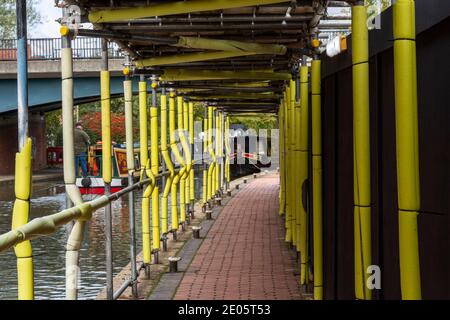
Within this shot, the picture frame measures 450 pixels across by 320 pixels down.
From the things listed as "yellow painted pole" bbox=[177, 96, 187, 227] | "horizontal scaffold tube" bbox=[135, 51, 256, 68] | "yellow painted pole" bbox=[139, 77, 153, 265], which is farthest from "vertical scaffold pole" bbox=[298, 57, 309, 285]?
"yellow painted pole" bbox=[177, 96, 187, 227]

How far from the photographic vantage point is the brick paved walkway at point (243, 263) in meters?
8.84

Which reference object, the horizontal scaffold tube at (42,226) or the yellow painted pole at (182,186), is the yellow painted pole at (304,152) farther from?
the yellow painted pole at (182,186)

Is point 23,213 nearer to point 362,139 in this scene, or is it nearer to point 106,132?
point 362,139

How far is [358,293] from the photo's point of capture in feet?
16.0

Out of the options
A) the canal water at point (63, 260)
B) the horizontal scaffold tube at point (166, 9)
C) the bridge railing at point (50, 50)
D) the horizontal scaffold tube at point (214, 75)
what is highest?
the bridge railing at point (50, 50)

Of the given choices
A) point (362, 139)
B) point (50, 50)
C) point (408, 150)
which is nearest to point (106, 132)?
point (362, 139)

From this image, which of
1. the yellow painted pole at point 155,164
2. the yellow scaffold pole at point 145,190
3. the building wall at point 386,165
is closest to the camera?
the building wall at point 386,165

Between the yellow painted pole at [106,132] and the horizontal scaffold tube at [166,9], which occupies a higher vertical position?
the horizontal scaffold tube at [166,9]

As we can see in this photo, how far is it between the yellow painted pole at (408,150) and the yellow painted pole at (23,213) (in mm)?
1638

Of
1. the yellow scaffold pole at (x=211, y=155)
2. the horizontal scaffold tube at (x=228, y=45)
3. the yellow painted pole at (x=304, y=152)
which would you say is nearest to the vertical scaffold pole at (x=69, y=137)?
the horizontal scaffold tube at (x=228, y=45)

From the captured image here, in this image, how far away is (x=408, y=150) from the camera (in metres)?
3.73

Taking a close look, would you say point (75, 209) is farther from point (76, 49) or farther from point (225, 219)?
point (76, 49)
